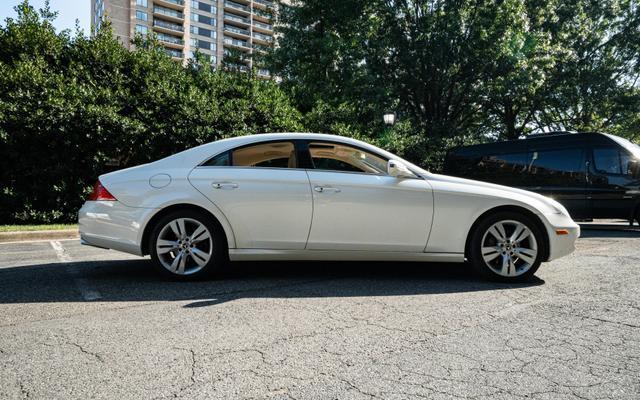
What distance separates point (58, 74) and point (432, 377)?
41.0 feet

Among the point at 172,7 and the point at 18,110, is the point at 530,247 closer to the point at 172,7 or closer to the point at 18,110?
the point at 18,110

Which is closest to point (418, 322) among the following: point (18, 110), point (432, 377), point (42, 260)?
point (432, 377)

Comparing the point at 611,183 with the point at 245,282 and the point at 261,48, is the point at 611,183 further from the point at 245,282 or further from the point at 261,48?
the point at 261,48

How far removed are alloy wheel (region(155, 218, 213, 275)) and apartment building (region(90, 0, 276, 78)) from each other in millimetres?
69941

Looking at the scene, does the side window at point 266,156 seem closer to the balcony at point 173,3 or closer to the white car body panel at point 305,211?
the white car body panel at point 305,211

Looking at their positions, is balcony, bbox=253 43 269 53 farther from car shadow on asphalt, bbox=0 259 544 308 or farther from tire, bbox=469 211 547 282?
tire, bbox=469 211 547 282

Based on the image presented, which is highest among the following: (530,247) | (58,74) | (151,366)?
(58,74)

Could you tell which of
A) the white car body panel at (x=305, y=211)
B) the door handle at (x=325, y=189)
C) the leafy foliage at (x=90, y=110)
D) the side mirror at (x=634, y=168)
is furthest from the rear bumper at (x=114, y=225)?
the side mirror at (x=634, y=168)

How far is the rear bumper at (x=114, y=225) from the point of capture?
466 centimetres

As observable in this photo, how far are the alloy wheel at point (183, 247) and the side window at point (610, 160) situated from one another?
31.9 ft

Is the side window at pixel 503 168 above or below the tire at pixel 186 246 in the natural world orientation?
above

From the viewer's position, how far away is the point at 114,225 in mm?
4715

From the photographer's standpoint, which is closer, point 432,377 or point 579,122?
point 432,377

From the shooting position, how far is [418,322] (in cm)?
344
